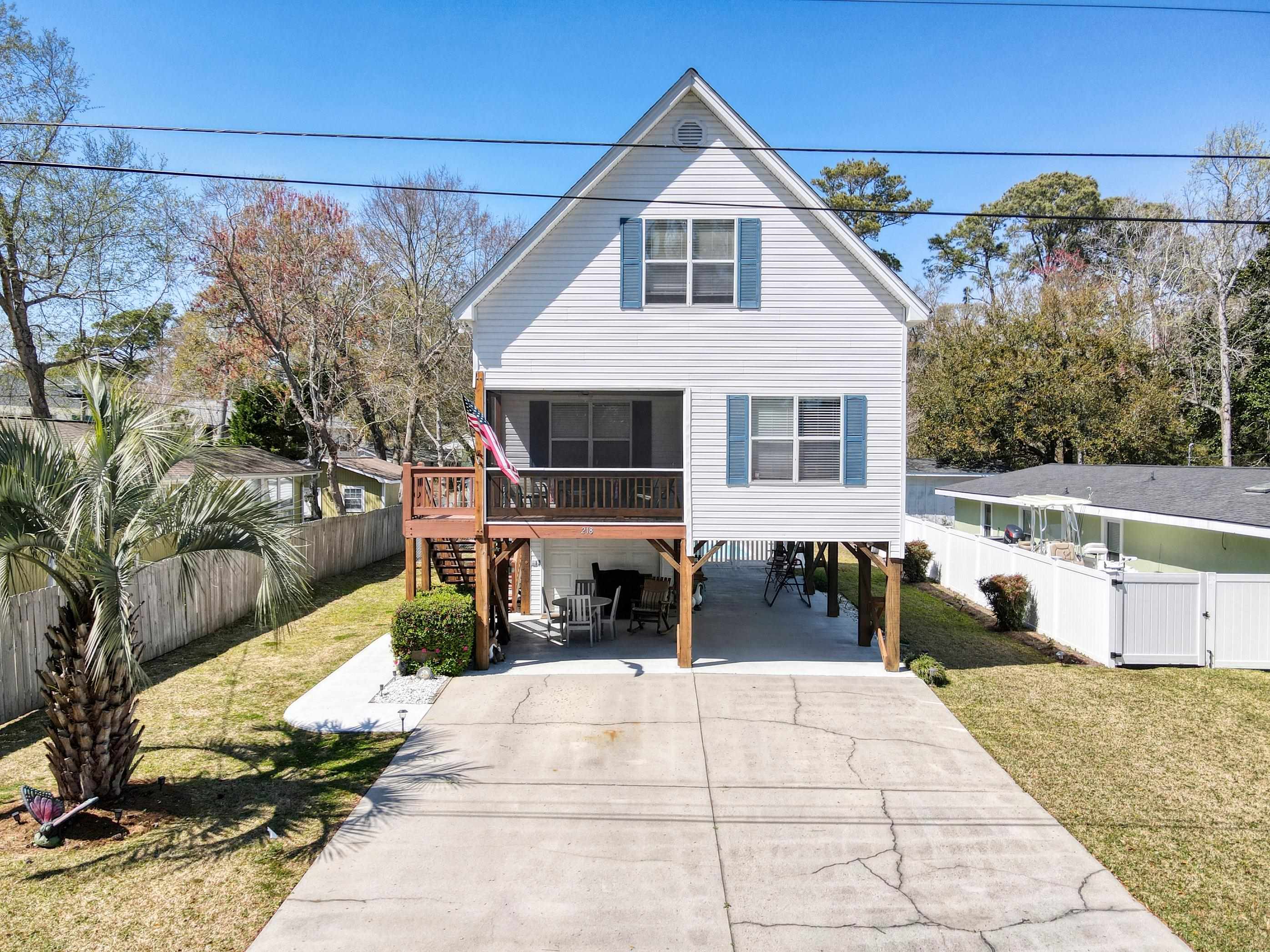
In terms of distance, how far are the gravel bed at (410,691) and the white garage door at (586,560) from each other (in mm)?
4917

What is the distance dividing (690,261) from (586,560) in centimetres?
695

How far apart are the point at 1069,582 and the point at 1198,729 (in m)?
4.39

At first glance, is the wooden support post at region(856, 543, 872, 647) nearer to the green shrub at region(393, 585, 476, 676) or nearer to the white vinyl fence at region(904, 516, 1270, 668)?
the white vinyl fence at region(904, 516, 1270, 668)

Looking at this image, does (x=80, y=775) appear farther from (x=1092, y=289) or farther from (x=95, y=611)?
(x=1092, y=289)

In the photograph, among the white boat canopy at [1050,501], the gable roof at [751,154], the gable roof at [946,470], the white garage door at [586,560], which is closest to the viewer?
the gable roof at [751,154]

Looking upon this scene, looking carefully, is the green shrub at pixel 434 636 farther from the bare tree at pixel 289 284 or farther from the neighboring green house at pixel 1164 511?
the bare tree at pixel 289 284

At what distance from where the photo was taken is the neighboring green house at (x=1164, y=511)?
14.0 meters

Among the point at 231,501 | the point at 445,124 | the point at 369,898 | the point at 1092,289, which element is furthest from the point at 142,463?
the point at 1092,289

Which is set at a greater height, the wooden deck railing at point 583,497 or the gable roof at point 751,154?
the gable roof at point 751,154

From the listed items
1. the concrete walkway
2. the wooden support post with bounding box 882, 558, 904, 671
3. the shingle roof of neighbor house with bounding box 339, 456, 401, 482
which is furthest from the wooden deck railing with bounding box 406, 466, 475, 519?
the shingle roof of neighbor house with bounding box 339, 456, 401, 482

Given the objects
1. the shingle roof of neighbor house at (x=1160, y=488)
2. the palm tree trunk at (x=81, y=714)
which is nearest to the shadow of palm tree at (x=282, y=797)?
the palm tree trunk at (x=81, y=714)

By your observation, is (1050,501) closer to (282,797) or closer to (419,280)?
(282,797)

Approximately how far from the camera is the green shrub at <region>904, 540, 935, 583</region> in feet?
72.7

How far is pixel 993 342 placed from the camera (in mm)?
31828
